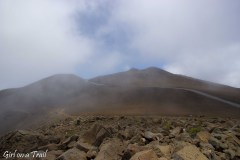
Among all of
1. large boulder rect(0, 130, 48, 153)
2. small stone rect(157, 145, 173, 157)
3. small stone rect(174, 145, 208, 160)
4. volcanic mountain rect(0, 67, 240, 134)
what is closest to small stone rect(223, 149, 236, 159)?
small stone rect(174, 145, 208, 160)

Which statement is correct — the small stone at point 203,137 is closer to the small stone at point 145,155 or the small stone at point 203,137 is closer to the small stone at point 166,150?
the small stone at point 166,150

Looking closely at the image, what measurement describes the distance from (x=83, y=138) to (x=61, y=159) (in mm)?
1970

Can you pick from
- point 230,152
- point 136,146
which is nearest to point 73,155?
point 136,146

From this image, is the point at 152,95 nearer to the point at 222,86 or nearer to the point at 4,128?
the point at 4,128

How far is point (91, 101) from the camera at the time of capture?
32.1 metres

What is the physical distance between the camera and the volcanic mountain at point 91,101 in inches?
1114

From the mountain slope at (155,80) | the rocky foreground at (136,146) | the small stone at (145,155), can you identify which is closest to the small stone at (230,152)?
the rocky foreground at (136,146)

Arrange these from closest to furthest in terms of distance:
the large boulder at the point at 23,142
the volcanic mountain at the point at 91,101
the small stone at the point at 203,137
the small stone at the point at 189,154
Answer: the small stone at the point at 189,154, the small stone at the point at 203,137, the large boulder at the point at 23,142, the volcanic mountain at the point at 91,101

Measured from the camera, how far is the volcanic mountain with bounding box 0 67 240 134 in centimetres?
2830

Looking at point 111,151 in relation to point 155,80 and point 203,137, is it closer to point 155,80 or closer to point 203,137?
point 203,137

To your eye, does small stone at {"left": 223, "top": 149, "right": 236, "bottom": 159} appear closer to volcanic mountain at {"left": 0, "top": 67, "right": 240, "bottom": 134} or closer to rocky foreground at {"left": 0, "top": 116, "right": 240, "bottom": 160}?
rocky foreground at {"left": 0, "top": 116, "right": 240, "bottom": 160}

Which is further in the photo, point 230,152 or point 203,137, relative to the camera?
point 203,137

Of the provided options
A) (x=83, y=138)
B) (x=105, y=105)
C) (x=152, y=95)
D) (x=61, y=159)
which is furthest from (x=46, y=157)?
(x=152, y=95)

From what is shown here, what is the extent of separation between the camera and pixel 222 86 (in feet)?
160
